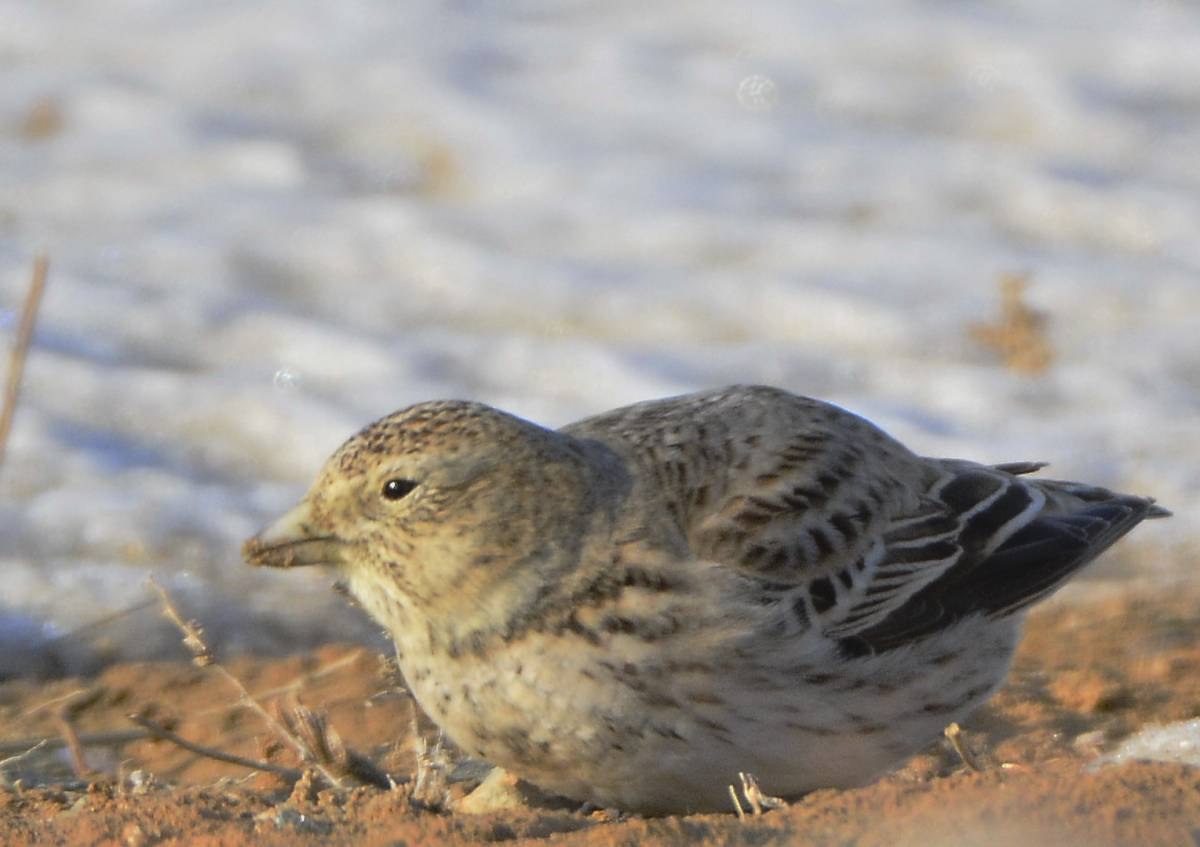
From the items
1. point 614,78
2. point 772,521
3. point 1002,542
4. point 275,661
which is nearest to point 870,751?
point 772,521

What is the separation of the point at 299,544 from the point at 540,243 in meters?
4.66

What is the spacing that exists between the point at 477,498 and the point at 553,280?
14.2ft

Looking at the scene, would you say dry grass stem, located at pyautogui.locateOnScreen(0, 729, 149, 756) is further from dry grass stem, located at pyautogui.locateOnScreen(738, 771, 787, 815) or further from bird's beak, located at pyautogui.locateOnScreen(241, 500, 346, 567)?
dry grass stem, located at pyautogui.locateOnScreen(738, 771, 787, 815)

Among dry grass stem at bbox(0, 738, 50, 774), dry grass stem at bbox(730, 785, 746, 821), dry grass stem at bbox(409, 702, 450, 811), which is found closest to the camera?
dry grass stem at bbox(730, 785, 746, 821)

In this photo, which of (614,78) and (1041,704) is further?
(614,78)

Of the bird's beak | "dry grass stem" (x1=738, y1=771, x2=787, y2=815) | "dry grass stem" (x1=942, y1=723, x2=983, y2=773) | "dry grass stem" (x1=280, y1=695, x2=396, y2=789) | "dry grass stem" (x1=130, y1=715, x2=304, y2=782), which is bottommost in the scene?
"dry grass stem" (x1=130, y1=715, x2=304, y2=782)

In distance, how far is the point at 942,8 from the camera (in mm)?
10250

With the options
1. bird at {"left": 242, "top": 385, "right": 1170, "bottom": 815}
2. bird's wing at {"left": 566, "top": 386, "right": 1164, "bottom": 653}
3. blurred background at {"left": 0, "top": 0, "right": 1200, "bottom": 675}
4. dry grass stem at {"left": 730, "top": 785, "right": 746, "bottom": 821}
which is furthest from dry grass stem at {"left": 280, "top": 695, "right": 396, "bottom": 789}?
blurred background at {"left": 0, "top": 0, "right": 1200, "bottom": 675}

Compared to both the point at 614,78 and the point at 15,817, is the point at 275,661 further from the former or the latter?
the point at 614,78

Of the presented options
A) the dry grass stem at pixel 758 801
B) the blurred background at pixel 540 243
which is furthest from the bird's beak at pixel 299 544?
the blurred background at pixel 540 243

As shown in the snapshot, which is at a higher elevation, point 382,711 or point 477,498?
point 477,498

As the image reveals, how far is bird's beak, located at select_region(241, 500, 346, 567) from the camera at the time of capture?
14.1ft

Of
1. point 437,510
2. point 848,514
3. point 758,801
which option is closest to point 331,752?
point 437,510

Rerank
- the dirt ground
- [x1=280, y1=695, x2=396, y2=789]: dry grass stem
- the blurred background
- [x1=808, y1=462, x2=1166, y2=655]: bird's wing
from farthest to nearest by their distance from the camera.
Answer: the blurred background, [x1=808, y1=462, x2=1166, y2=655]: bird's wing, [x1=280, y1=695, x2=396, y2=789]: dry grass stem, the dirt ground
